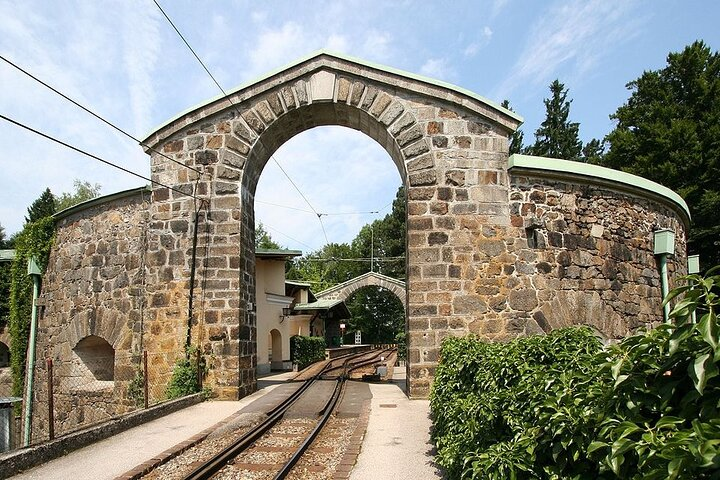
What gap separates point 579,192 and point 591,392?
27.3ft

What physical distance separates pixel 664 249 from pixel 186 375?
9876 millimetres

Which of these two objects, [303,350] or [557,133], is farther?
[557,133]

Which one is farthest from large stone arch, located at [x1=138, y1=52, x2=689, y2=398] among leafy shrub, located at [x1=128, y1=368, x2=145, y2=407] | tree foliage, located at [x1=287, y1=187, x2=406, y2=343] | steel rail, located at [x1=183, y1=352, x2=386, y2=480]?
tree foliage, located at [x1=287, y1=187, x2=406, y2=343]

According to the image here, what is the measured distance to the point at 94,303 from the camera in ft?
34.9

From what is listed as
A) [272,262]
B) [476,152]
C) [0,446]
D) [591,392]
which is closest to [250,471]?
[591,392]

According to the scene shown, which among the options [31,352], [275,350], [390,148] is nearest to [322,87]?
[390,148]

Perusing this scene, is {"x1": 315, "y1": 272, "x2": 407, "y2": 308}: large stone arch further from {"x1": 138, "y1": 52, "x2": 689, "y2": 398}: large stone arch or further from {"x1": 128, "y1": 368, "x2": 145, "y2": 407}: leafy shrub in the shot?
{"x1": 128, "y1": 368, "x2": 145, "y2": 407}: leafy shrub

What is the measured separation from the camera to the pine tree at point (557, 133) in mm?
34969

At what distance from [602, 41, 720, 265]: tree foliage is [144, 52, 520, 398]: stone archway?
1691cm

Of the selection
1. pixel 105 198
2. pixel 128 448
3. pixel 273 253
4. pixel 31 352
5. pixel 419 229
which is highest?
pixel 105 198

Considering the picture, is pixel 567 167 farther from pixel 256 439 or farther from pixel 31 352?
pixel 31 352

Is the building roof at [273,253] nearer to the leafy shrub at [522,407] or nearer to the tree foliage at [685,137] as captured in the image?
the leafy shrub at [522,407]

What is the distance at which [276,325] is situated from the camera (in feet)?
70.1

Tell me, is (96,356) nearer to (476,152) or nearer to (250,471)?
(250,471)
